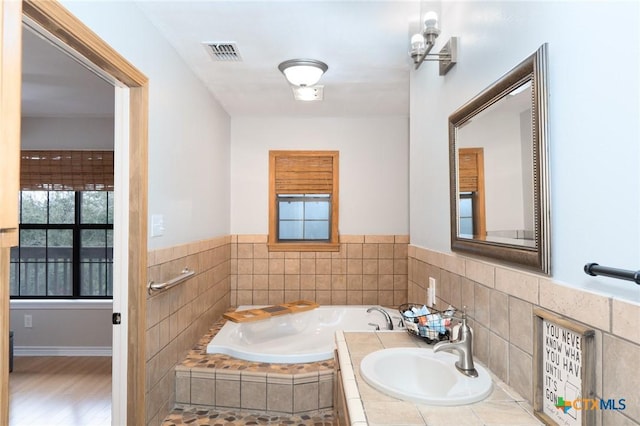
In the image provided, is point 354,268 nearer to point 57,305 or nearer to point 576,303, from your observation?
point 57,305

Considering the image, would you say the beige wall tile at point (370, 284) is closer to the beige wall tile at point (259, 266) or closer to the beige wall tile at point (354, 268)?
the beige wall tile at point (354, 268)

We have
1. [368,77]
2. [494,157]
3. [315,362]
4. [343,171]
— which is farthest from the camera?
[343,171]

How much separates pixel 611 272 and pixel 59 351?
4.91 metres

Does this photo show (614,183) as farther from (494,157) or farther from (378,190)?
(378,190)

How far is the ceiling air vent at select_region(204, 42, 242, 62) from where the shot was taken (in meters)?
2.51

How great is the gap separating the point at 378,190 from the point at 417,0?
99.4 inches

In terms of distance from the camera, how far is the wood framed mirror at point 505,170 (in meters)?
1.21

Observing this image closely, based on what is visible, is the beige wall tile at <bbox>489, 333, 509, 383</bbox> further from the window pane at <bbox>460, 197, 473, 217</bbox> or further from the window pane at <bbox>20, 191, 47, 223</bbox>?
the window pane at <bbox>20, 191, 47, 223</bbox>

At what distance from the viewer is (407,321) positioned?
187 centimetres

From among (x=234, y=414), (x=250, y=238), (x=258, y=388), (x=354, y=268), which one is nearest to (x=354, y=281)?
(x=354, y=268)

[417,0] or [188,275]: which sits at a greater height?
[417,0]

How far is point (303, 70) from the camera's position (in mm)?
2758

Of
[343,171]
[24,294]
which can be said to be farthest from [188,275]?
[24,294]

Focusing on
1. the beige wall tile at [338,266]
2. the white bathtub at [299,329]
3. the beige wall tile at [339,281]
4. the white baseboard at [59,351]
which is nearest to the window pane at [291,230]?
the beige wall tile at [338,266]
